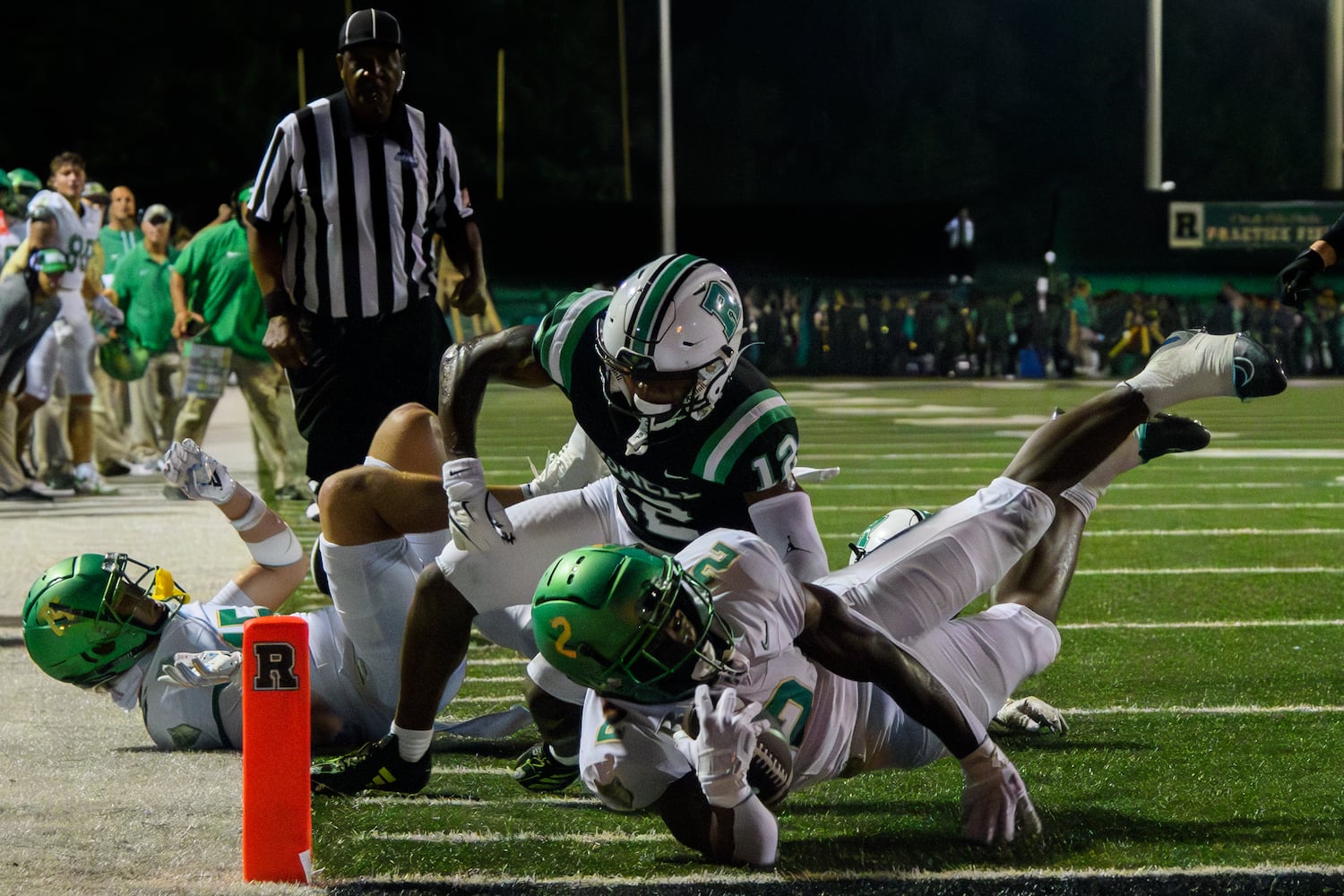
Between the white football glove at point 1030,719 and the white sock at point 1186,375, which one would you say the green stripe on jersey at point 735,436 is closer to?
the white sock at point 1186,375

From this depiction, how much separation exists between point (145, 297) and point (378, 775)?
7705 millimetres

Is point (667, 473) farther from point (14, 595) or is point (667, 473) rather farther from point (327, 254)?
point (14, 595)

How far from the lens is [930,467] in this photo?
36.2 ft

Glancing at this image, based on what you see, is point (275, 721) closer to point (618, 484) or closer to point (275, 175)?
point (618, 484)

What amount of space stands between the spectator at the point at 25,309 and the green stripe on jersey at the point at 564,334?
5497 mm

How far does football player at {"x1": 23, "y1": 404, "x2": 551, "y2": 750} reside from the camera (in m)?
3.98

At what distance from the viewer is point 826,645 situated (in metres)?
3.21

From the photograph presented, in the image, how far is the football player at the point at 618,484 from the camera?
354 cm

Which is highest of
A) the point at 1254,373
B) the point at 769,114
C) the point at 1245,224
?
the point at 769,114

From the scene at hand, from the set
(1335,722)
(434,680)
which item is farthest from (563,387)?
(1335,722)

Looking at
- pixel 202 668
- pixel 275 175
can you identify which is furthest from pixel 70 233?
pixel 202 668

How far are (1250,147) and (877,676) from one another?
1873 inches

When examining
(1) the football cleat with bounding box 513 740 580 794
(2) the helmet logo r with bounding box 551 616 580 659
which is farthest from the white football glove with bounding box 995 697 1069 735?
(2) the helmet logo r with bounding box 551 616 580 659

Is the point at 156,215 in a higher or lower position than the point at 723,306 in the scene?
higher
